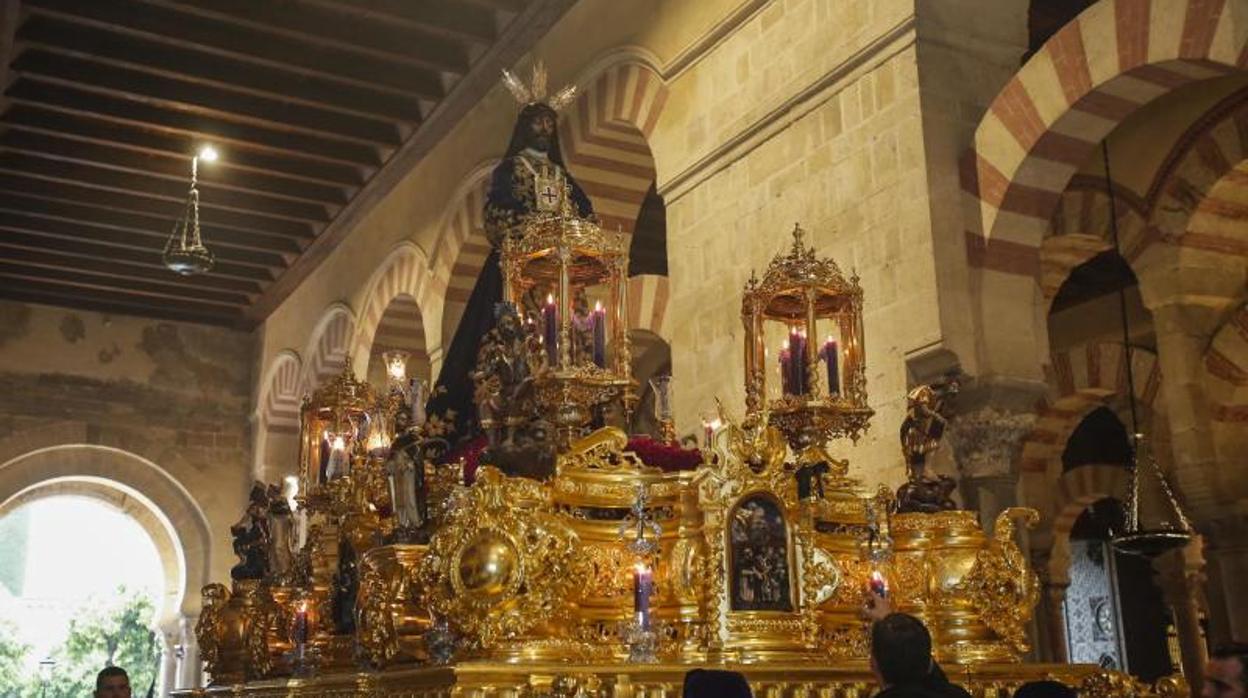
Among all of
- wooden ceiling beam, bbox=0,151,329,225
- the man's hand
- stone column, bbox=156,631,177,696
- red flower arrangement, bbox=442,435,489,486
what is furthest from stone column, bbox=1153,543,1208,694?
stone column, bbox=156,631,177,696

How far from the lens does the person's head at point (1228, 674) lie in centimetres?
271

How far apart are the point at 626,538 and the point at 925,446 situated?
1.02 meters

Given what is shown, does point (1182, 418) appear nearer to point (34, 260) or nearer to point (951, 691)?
point (951, 691)

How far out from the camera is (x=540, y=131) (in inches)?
220

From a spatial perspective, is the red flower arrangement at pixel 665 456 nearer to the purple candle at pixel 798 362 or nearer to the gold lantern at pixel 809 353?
the gold lantern at pixel 809 353

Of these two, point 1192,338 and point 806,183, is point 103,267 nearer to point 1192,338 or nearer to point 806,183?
point 806,183

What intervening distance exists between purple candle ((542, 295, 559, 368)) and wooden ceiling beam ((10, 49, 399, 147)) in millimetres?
5674

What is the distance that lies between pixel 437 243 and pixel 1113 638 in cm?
737

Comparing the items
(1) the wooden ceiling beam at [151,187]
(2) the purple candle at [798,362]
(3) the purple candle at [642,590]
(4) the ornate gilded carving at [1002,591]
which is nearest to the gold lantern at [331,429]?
(2) the purple candle at [798,362]

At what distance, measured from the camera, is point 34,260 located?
12.1 m

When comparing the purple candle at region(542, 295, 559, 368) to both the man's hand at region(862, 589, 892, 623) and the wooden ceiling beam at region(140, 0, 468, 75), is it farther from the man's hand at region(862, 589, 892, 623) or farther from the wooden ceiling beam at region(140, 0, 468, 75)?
the wooden ceiling beam at region(140, 0, 468, 75)

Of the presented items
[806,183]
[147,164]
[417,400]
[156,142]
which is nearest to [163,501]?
[147,164]

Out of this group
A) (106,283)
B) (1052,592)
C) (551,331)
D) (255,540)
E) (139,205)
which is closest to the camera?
(551,331)

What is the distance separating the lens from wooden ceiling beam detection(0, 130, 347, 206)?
10078mm
